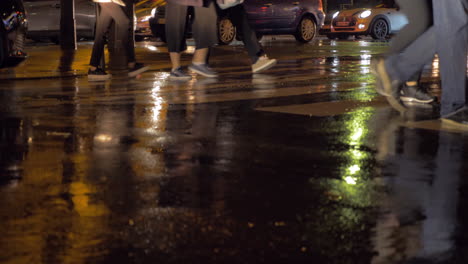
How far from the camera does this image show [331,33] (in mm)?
28078

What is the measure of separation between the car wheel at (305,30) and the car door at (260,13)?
0.80 m

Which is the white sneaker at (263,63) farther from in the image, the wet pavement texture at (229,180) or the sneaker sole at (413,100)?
the sneaker sole at (413,100)

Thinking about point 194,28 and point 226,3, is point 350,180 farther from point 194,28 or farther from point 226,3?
point 194,28

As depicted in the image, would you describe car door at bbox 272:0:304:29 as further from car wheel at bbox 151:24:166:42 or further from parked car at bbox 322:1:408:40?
car wheel at bbox 151:24:166:42

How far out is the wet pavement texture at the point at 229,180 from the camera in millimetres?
3896

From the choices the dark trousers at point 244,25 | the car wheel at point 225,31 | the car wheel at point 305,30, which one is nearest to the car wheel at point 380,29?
the car wheel at point 305,30

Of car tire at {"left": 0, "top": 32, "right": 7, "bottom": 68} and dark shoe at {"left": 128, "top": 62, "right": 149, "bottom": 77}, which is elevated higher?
car tire at {"left": 0, "top": 32, "right": 7, "bottom": 68}

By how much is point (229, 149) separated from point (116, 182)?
1224mm

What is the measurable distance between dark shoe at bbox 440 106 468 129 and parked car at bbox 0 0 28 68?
5.25m

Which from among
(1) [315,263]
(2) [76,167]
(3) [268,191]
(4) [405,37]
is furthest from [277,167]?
(4) [405,37]

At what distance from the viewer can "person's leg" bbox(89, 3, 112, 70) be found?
11852 mm

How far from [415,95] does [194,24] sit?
11.8 feet

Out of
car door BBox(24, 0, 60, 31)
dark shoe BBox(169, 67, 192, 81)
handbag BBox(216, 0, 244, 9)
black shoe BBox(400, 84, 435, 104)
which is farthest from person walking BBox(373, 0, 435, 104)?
car door BBox(24, 0, 60, 31)

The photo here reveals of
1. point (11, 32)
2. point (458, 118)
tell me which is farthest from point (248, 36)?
point (458, 118)
